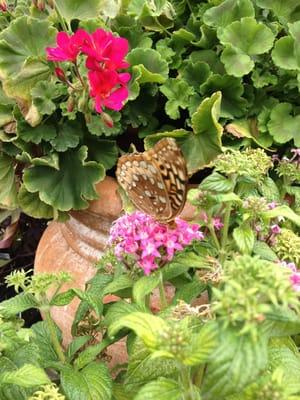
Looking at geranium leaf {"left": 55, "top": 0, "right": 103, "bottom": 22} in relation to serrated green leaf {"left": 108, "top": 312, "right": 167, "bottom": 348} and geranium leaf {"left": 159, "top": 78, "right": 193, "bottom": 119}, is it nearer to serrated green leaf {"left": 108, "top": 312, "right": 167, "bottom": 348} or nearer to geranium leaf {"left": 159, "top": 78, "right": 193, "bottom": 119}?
geranium leaf {"left": 159, "top": 78, "right": 193, "bottom": 119}

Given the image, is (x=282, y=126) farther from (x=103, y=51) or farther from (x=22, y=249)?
(x=22, y=249)

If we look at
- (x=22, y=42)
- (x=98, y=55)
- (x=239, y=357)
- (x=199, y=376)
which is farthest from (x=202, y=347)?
(x=22, y=42)

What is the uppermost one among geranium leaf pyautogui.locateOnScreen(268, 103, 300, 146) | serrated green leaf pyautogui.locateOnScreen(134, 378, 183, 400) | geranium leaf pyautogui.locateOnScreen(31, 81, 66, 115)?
geranium leaf pyautogui.locateOnScreen(31, 81, 66, 115)

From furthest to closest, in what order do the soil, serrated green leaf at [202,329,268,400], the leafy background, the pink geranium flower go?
the soil, the leafy background, the pink geranium flower, serrated green leaf at [202,329,268,400]

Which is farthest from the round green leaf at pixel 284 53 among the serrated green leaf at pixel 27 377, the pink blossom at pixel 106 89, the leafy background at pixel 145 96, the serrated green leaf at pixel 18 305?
the serrated green leaf at pixel 27 377

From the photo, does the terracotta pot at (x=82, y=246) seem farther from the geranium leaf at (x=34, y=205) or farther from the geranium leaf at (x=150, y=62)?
the geranium leaf at (x=150, y=62)

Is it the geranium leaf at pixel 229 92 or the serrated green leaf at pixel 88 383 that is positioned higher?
the geranium leaf at pixel 229 92

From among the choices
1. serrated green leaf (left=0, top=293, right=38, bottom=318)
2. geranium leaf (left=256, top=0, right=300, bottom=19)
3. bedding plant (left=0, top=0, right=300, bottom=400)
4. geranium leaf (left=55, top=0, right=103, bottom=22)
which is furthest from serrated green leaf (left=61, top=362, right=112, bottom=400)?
geranium leaf (left=256, top=0, right=300, bottom=19)

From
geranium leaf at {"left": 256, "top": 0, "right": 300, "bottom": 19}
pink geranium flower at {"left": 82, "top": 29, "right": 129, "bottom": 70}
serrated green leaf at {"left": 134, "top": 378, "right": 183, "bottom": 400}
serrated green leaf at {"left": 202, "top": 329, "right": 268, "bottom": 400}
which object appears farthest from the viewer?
geranium leaf at {"left": 256, "top": 0, "right": 300, "bottom": 19}
